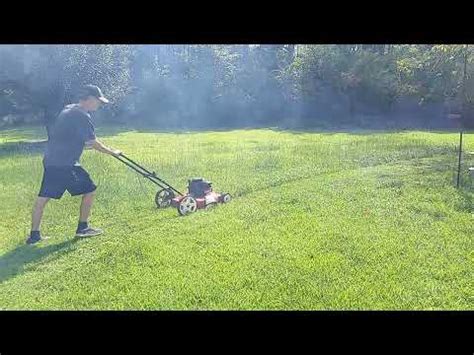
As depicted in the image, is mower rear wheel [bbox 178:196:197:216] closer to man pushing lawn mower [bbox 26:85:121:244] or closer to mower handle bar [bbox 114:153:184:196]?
→ mower handle bar [bbox 114:153:184:196]

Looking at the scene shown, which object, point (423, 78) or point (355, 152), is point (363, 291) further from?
point (423, 78)

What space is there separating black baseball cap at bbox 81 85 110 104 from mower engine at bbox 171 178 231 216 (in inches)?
31.5

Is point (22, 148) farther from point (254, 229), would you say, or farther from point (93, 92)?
point (254, 229)

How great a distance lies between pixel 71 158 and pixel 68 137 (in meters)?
0.13

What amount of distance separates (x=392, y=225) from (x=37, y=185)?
239 centimetres

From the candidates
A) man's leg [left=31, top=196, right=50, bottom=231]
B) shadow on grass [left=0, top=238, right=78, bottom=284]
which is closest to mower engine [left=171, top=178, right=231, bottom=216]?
shadow on grass [left=0, top=238, right=78, bottom=284]

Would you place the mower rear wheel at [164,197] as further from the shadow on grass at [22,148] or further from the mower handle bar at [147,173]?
the shadow on grass at [22,148]

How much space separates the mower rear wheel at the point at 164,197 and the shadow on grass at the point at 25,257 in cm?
61

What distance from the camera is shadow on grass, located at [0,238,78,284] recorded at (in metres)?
2.57

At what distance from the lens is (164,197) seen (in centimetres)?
311

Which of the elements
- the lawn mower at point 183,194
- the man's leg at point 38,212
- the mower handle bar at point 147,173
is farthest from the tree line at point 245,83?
the man's leg at point 38,212

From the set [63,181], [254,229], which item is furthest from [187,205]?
[63,181]
